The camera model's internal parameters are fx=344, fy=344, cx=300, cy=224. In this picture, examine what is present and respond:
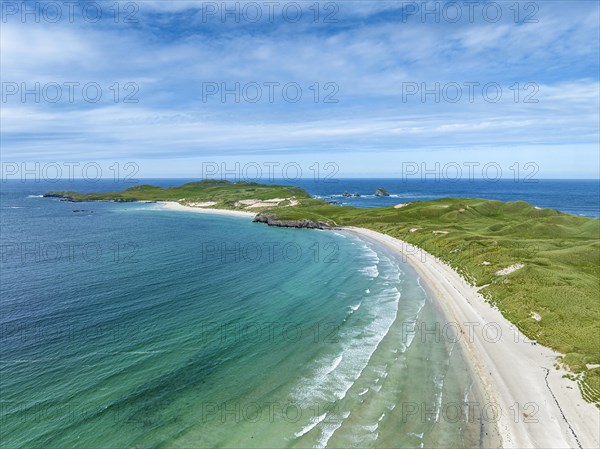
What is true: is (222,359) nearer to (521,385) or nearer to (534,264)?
(521,385)

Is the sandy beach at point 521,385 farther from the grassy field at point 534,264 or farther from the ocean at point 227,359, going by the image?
the ocean at point 227,359

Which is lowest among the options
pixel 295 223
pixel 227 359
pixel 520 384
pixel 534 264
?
pixel 227 359

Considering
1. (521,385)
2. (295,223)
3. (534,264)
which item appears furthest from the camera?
(295,223)

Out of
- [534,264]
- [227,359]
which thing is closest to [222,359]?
[227,359]

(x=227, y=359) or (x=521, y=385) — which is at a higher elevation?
(x=521, y=385)

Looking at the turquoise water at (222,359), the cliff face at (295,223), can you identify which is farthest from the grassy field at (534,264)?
the cliff face at (295,223)

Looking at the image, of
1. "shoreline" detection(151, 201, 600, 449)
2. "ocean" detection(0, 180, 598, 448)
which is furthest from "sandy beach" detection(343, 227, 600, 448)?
"ocean" detection(0, 180, 598, 448)
